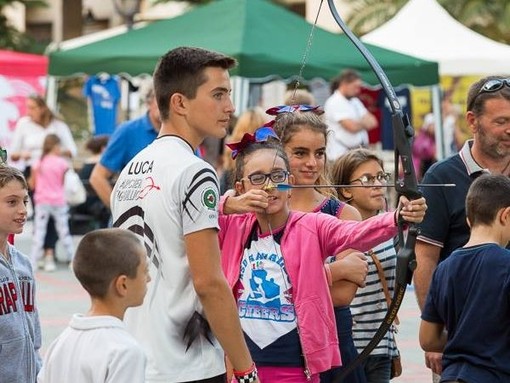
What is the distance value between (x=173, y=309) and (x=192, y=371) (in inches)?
8.3

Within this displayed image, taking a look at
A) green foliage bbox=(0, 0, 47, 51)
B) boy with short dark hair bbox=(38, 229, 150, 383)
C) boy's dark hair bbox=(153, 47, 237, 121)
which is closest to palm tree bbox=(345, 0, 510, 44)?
green foliage bbox=(0, 0, 47, 51)

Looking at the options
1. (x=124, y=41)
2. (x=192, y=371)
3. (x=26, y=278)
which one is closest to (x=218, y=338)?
(x=192, y=371)

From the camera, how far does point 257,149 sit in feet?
15.8

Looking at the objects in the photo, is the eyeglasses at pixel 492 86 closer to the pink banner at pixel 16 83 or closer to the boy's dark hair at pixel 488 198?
the boy's dark hair at pixel 488 198

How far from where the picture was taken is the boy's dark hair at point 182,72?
4344 mm

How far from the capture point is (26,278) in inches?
208

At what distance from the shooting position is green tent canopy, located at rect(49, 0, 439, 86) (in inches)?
574

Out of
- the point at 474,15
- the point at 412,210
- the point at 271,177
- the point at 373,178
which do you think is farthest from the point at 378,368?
the point at 474,15

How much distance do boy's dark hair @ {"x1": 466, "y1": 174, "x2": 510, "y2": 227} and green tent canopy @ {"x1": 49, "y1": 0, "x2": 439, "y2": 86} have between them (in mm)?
9524

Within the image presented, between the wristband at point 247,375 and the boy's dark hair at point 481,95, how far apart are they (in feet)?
5.62

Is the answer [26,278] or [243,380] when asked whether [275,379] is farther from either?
[26,278]

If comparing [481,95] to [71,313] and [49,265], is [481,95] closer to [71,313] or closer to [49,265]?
[71,313]

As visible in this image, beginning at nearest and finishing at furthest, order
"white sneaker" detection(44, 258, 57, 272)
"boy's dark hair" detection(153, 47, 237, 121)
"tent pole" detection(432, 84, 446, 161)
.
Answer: "boy's dark hair" detection(153, 47, 237, 121) → "white sneaker" detection(44, 258, 57, 272) → "tent pole" detection(432, 84, 446, 161)

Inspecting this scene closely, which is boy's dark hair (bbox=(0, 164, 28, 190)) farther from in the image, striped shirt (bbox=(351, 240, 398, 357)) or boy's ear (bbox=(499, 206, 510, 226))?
boy's ear (bbox=(499, 206, 510, 226))
